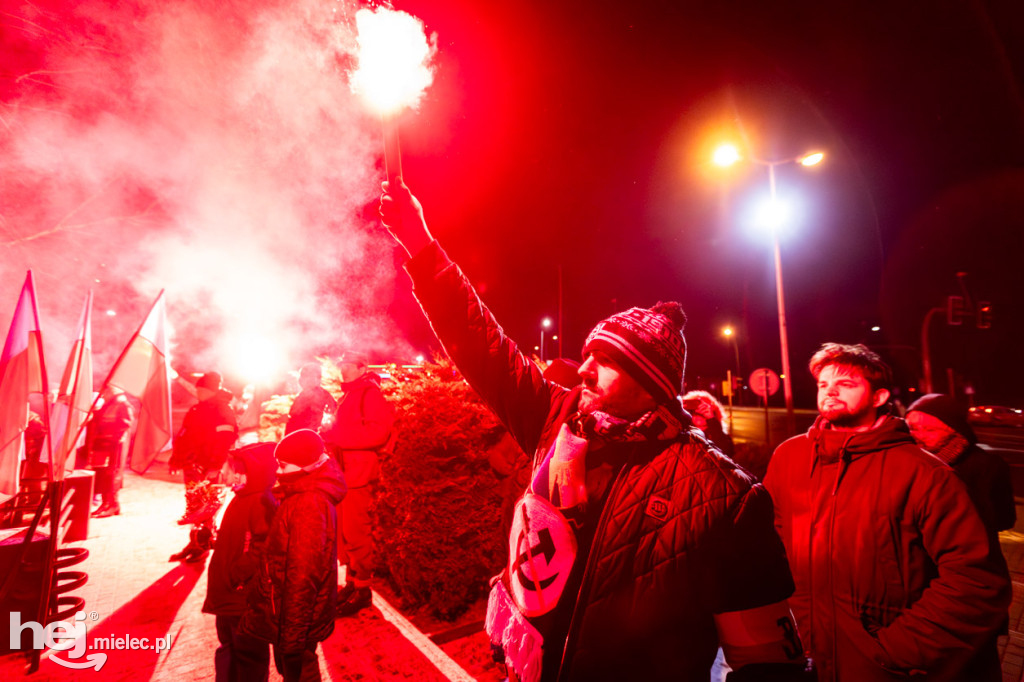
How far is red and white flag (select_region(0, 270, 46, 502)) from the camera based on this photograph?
14.1 ft

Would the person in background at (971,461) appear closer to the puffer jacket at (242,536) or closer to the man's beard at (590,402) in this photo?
the man's beard at (590,402)

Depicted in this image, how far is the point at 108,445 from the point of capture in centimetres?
905

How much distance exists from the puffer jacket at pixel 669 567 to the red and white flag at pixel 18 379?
5.48 metres

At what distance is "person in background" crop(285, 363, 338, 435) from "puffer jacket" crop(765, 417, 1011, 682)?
6546 mm

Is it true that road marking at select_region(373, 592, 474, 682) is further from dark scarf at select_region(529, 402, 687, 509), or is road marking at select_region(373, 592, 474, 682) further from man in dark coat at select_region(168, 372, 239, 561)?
dark scarf at select_region(529, 402, 687, 509)

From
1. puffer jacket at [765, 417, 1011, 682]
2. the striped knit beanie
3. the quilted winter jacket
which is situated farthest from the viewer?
the quilted winter jacket

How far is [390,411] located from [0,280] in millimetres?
9685

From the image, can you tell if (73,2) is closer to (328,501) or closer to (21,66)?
(21,66)

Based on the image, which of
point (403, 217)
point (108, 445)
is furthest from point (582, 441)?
point (108, 445)

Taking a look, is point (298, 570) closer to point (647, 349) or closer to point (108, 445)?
point (647, 349)

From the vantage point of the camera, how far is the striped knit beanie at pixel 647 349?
5.63 feet

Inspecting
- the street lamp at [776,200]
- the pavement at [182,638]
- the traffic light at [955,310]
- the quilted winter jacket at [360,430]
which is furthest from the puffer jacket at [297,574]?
the traffic light at [955,310]

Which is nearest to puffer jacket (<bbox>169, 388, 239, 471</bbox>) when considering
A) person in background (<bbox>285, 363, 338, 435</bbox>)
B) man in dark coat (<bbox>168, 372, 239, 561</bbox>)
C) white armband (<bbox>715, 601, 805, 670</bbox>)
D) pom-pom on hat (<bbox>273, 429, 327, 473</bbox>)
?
man in dark coat (<bbox>168, 372, 239, 561</bbox>)

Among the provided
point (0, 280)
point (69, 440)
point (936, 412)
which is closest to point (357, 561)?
point (69, 440)
